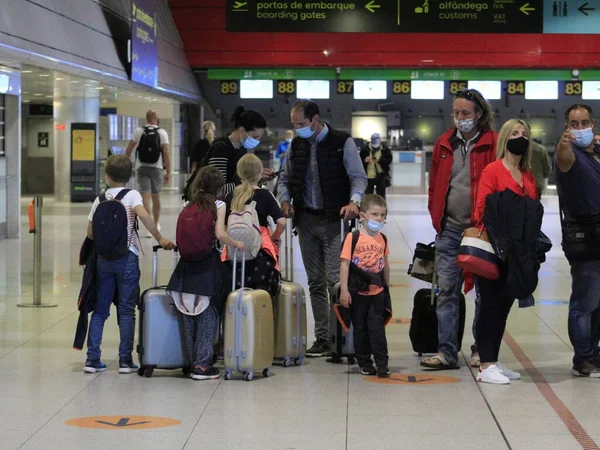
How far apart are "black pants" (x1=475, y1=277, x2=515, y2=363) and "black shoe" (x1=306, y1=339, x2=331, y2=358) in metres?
1.38

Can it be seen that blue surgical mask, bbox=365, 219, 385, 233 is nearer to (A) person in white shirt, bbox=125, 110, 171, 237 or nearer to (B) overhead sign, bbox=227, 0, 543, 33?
(A) person in white shirt, bbox=125, 110, 171, 237

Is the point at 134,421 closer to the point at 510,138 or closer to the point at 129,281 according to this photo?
the point at 129,281

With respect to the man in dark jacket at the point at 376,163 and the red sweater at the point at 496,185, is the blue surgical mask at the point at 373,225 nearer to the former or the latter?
the red sweater at the point at 496,185

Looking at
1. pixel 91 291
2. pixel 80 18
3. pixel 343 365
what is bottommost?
pixel 343 365

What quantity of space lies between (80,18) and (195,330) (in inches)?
641

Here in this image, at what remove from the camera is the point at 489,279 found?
7332mm

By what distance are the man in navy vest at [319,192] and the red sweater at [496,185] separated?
1.11 meters

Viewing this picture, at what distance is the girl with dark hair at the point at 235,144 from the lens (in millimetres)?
8758

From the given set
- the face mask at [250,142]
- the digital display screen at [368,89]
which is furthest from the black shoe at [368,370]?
the digital display screen at [368,89]

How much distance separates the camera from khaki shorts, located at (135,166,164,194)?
59.2 feet

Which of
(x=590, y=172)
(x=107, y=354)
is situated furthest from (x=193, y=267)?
(x=590, y=172)

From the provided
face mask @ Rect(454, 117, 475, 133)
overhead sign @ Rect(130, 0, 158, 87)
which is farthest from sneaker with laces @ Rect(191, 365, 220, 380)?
overhead sign @ Rect(130, 0, 158, 87)

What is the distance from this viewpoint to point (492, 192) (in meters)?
7.28

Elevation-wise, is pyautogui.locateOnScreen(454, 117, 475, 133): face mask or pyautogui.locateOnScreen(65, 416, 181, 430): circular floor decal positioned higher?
pyautogui.locateOnScreen(454, 117, 475, 133): face mask
